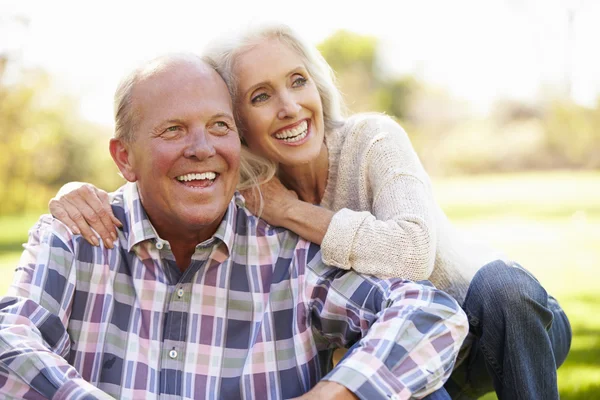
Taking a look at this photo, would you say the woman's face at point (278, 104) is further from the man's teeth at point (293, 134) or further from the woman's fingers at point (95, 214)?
the woman's fingers at point (95, 214)

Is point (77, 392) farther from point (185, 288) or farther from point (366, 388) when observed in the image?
point (366, 388)

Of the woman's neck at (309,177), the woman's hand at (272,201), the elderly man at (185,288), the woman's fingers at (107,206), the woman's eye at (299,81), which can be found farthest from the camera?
the woman's neck at (309,177)

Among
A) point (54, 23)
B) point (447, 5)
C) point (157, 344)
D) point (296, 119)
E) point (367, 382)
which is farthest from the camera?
point (447, 5)

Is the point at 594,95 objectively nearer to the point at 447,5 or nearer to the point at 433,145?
the point at 433,145

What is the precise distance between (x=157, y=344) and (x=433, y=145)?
2152 cm

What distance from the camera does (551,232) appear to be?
1211 centimetres

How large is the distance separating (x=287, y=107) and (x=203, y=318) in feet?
3.12

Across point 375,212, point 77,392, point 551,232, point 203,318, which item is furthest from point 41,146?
point 77,392

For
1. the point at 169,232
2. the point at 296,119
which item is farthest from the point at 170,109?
the point at 296,119

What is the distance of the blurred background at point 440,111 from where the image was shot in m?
8.73

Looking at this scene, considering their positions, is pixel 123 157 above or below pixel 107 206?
above

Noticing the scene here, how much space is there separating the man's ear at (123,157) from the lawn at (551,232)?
2.46 m

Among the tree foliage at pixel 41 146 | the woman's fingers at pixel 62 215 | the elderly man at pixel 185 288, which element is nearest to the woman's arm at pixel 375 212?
the elderly man at pixel 185 288

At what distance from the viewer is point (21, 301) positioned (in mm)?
2279
